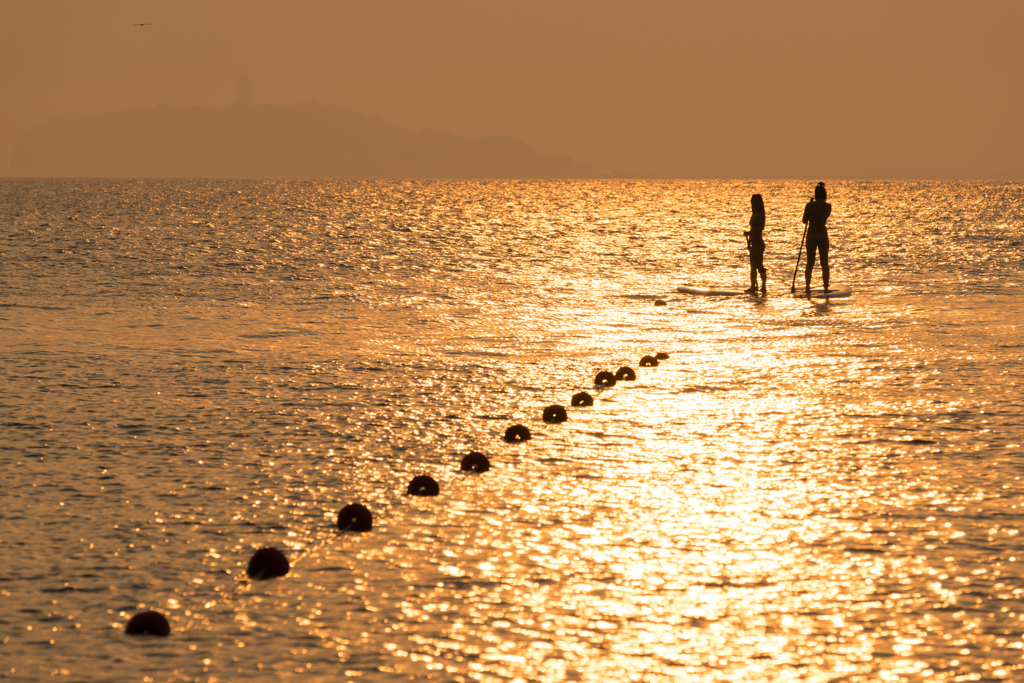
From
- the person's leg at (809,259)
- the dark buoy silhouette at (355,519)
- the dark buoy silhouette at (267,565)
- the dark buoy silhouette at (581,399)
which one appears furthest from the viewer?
the person's leg at (809,259)

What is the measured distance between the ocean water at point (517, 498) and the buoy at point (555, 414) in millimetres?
172

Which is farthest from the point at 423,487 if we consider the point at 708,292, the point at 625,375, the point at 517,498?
Answer: the point at 708,292

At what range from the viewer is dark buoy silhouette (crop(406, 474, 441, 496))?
7.87 meters

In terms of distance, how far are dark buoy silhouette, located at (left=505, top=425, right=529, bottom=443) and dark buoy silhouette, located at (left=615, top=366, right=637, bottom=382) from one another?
10.9ft

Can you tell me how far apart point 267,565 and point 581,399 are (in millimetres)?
5786

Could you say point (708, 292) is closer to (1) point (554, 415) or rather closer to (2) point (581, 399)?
(2) point (581, 399)

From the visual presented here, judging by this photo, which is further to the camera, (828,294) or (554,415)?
(828,294)

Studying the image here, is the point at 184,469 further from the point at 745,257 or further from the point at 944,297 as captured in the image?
the point at 745,257

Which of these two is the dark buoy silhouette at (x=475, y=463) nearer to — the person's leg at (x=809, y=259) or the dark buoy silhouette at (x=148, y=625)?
the dark buoy silhouette at (x=148, y=625)

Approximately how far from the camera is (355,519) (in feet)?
22.9

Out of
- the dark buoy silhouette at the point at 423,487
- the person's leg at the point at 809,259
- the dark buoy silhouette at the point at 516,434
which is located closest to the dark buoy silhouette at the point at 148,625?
the dark buoy silhouette at the point at 423,487

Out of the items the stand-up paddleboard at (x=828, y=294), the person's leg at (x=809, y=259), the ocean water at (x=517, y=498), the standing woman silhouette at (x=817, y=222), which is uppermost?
the standing woman silhouette at (x=817, y=222)

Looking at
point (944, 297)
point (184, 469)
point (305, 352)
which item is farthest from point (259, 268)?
point (184, 469)

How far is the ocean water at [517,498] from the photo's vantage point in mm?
5117
